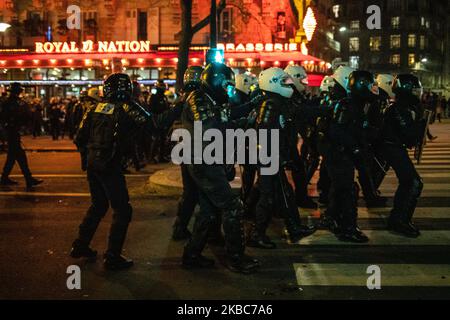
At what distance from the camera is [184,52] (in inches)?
614

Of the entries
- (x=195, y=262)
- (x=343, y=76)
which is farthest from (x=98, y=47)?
(x=195, y=262)

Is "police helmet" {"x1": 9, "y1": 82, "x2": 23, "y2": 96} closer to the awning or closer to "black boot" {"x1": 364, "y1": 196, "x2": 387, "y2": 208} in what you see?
"black boot" {"x1": 364, "y1": 196, "x2": 387, "y2": 208}

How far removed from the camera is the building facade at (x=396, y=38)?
10144 cm

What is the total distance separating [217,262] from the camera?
6238 millimetres

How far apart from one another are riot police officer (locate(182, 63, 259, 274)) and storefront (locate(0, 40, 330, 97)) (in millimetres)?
22582

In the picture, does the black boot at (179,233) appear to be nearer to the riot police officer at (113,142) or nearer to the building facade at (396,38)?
the riot police officer at (113,142)

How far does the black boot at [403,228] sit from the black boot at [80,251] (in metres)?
3.73

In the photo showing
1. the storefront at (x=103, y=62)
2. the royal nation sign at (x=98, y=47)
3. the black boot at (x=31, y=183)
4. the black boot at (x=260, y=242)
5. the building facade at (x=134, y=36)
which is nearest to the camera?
the black boot at (x=260, y=242)

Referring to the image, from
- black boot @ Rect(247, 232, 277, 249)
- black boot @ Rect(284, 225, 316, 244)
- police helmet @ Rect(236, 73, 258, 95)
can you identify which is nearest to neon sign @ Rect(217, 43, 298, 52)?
police helmet @ Rect(236, 73, 258, 95)

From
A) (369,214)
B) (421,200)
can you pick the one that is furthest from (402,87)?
(421,200)

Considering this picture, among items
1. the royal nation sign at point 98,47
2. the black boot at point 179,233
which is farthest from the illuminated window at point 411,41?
the black boot at point 179,233

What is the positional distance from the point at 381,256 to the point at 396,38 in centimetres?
10278
